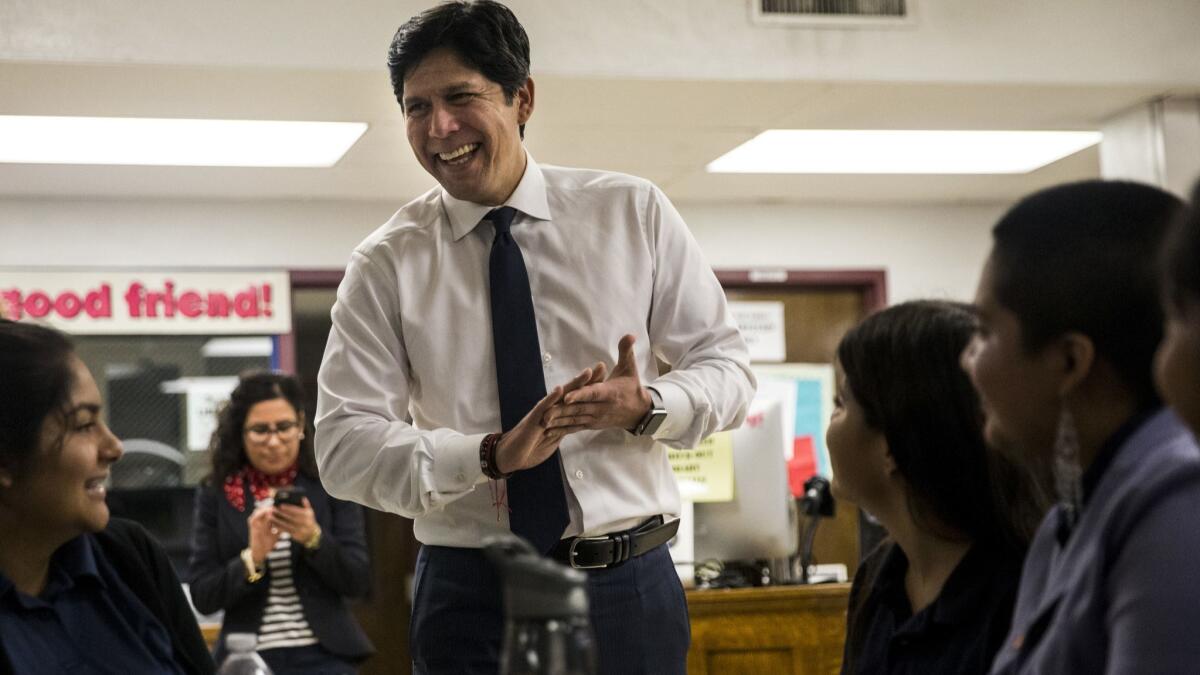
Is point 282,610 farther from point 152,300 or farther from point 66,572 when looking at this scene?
point 152,300

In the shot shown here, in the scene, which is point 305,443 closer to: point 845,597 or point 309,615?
point 309,615

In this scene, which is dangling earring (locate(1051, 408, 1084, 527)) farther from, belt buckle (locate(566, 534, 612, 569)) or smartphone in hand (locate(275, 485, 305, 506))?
smartphone in hand (locate(275, 485, 305, 506))

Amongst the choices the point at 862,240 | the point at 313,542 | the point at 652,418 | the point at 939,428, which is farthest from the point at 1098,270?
the point at 862,240

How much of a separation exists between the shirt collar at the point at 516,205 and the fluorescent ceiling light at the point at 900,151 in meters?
2.80

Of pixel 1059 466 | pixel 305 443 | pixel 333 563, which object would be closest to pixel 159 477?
pixel 305 443

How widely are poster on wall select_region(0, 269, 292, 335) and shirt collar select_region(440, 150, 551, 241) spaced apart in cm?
386

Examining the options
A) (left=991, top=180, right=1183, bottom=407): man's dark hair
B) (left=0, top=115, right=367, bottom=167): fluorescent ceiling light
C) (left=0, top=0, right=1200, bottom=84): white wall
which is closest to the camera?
(left=991, top=180, right=1183, bottom=407): man's dark hair

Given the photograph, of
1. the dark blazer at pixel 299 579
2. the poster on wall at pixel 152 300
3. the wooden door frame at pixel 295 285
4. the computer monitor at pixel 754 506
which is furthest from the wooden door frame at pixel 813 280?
the dark blazer at pixel 299 579

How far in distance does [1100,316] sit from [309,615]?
122 inches

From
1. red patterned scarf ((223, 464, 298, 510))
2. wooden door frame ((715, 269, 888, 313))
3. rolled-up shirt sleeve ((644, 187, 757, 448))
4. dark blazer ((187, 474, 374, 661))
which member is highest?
wooden door frame ((715, 269, 888, 313))

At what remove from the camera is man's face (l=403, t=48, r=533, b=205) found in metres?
2.11

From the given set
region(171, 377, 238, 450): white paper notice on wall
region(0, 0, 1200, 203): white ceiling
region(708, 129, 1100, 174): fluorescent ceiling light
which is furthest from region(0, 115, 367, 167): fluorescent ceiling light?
region(708, 129, 1100, 174): fluorescent ceiling light

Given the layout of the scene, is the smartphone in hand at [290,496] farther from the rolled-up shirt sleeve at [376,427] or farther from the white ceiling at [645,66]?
the rolled-up shirt sleeve at [376,427]

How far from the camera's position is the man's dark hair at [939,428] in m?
1.58
